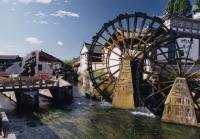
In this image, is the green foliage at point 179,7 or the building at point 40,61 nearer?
the building at point 40,61

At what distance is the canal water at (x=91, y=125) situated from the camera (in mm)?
16453

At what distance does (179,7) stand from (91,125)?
148ft

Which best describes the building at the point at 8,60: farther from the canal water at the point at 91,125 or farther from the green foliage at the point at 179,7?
the canal water at the point at 91,125

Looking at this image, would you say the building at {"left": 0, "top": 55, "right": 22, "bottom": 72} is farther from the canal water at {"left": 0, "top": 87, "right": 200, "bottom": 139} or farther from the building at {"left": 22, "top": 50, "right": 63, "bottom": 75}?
the canal water at {"left": 0, "top": 87, "right": 200, "bottom": 139}

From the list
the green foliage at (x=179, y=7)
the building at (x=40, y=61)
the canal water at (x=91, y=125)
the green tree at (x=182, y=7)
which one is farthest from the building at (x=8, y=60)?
the canal water at (x=91, y=125)

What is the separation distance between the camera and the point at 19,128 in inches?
706

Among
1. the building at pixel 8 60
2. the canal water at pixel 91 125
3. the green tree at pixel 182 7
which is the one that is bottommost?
the canal water at pixel 91 125

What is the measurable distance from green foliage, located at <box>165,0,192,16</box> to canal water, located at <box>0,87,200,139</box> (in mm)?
37788

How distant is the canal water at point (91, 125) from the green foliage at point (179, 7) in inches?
1488

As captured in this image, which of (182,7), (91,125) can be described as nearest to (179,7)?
(182,7)

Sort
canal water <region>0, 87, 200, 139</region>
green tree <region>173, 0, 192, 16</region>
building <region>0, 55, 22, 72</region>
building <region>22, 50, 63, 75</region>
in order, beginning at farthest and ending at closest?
building <region>0, 55, 22, 72</region> → green tree <region>173, 0, 192, 16</region> → building <region>22, 50, 63, 75</region> → canal water <region>0, 87, 200, 139</region>

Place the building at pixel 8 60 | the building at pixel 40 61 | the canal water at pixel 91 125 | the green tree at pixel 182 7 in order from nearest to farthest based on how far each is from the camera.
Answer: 1. the canal water at pixel 91 125
2. the building at pixel 40 61
3. the green tree at pixel 182 7
4. the building at pixel 8 60

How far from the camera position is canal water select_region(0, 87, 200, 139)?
54.0 ft

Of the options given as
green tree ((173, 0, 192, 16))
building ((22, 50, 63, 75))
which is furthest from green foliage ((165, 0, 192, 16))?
building ((22, 50, 63, 75))
